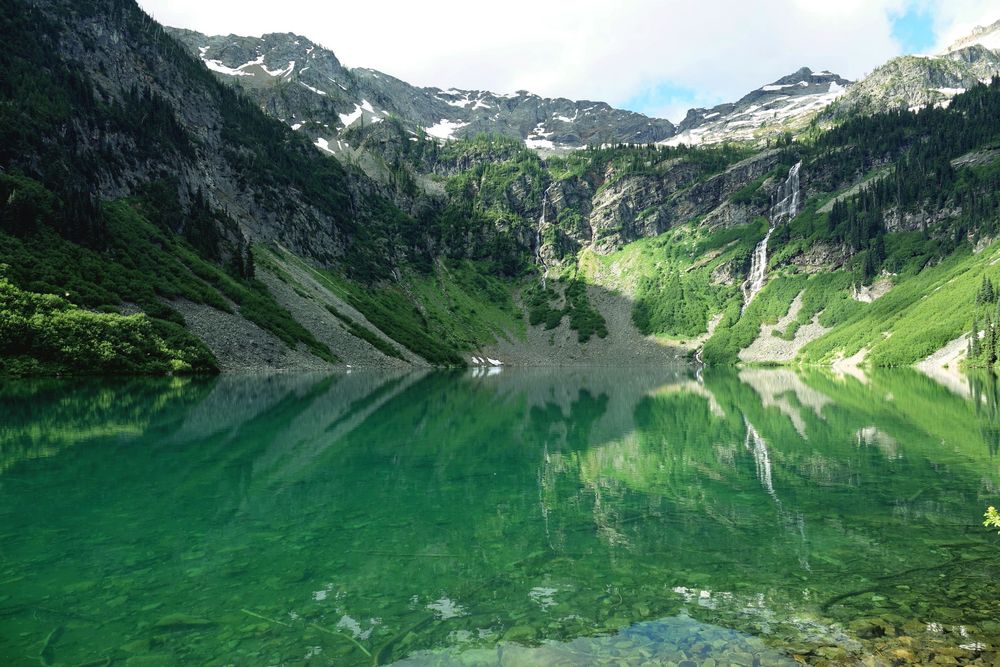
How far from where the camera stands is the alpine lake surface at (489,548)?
9656mm

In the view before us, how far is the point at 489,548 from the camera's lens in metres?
14.9

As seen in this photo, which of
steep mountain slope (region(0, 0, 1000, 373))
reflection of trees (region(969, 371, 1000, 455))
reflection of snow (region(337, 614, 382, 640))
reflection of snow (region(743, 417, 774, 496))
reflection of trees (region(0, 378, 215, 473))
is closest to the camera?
reflection of snow (region(337, 614, 382, 640))

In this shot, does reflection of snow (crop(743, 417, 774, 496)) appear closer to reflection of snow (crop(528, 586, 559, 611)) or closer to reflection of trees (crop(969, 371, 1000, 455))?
reflection of trees (crop(969, 371, 1000, 455))

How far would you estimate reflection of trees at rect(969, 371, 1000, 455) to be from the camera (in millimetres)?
32084

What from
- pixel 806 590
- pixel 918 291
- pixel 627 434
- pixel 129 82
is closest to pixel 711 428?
pixel 627 434

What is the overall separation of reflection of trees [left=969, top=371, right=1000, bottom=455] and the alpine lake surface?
137 centimetres

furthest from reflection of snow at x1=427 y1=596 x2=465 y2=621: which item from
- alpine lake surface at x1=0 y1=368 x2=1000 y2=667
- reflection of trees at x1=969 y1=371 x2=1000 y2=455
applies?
reflection of trees at x1=969 y1=371 x2=1000 y2=455

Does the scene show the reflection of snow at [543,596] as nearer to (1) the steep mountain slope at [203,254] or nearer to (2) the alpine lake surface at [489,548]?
(2) the alpine lake surface at [489,548]

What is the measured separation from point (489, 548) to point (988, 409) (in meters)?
53.0

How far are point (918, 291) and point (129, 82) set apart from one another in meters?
228

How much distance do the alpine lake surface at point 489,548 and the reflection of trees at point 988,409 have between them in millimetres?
1372

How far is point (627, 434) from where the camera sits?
123 feet

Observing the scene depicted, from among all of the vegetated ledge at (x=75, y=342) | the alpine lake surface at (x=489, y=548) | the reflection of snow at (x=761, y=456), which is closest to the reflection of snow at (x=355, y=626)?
the alpine lake surface at (x=489, y=548)

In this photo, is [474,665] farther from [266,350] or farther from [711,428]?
[266,350]
